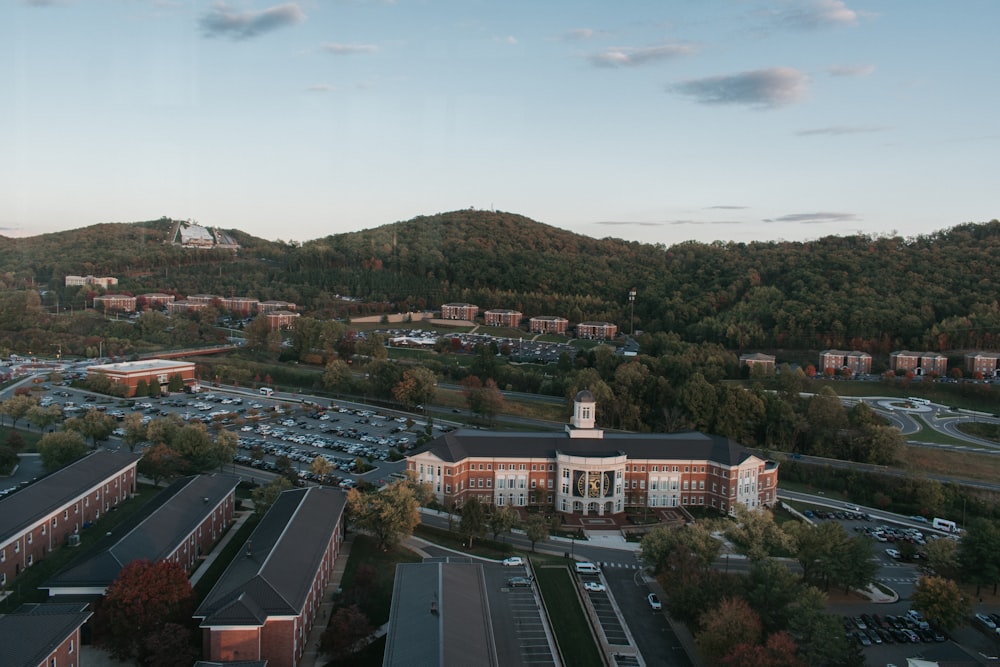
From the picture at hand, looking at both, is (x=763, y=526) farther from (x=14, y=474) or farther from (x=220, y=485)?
(x=14, y=474)

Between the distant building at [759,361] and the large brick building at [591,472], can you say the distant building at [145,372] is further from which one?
the distant building at [759,361]

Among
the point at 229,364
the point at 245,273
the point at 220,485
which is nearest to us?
the point at 220,485

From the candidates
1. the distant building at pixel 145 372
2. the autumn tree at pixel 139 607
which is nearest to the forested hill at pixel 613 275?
the distant building at pixel 145 372

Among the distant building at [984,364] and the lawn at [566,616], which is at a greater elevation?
the distant building at [984,364]

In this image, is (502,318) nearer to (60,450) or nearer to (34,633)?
(60,450)

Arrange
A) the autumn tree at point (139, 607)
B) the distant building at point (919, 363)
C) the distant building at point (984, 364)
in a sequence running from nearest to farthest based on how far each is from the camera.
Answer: the autumn tree at point (139, 607) → the distant building at point (984, 364) → the distant building at point (919, 363)

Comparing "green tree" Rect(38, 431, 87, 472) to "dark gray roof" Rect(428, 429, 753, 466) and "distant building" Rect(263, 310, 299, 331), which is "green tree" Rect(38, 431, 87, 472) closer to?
"dark gray roof" Rect(428, 429, 753, 466)

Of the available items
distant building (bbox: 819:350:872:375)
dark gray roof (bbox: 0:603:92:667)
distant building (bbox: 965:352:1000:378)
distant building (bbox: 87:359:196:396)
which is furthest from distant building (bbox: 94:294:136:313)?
distant building (bbox: 965:352:1000:378)

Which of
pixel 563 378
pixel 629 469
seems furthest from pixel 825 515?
pixel 563 378
